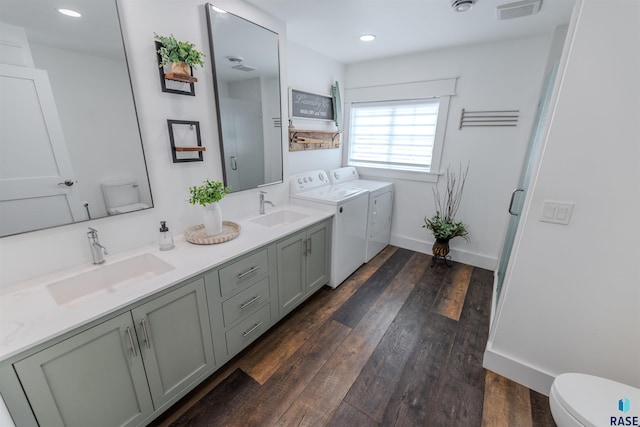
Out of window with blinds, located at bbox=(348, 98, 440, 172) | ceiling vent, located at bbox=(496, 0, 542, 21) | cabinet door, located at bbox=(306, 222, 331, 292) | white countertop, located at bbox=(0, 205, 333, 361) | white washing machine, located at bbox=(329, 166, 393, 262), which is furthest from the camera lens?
window with blinds, located at bbox=(348, 98, 440, 172)

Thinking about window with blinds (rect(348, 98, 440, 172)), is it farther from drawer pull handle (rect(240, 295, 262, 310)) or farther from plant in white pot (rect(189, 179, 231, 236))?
drawer pull handle (rect(240, 295, 262, 310))

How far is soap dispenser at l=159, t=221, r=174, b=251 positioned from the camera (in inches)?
62.9

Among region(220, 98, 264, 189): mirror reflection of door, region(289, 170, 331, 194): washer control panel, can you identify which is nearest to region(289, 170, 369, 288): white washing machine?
region(289, 170, 331, 194): washer control panel

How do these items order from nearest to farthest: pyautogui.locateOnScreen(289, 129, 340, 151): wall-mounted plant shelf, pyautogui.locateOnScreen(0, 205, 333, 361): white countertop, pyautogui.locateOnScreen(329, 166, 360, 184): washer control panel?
pyautogui.locateOnScreen(0, 205, 333, 361): white countertop → pyautogui.locateOnScreen(289, 129, 340, 151): wall-mounted plant shelf → pyautogui.locateOnScreen(329, 166, 360, 184): washer control panel

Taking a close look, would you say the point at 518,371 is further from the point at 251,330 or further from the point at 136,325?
the point at 136,325

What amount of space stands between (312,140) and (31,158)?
7.50ft

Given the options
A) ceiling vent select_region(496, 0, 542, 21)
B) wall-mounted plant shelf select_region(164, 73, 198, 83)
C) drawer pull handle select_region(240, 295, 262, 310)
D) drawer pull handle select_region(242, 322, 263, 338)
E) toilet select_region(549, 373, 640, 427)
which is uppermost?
ceiling vent select_region(496, 0, 542, 21)

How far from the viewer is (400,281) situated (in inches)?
110

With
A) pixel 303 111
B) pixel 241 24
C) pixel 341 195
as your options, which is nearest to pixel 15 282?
pixel 241 24

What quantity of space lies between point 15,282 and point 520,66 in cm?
398

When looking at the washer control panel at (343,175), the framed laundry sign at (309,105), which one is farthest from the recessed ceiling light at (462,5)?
the washer control panel at (343,175)

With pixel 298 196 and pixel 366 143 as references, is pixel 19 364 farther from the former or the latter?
pixel 366 143

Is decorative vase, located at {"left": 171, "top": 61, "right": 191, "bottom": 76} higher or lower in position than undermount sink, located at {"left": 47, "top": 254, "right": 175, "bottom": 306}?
higher

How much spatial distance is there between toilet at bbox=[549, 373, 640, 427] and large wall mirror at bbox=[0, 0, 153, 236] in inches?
95.2
